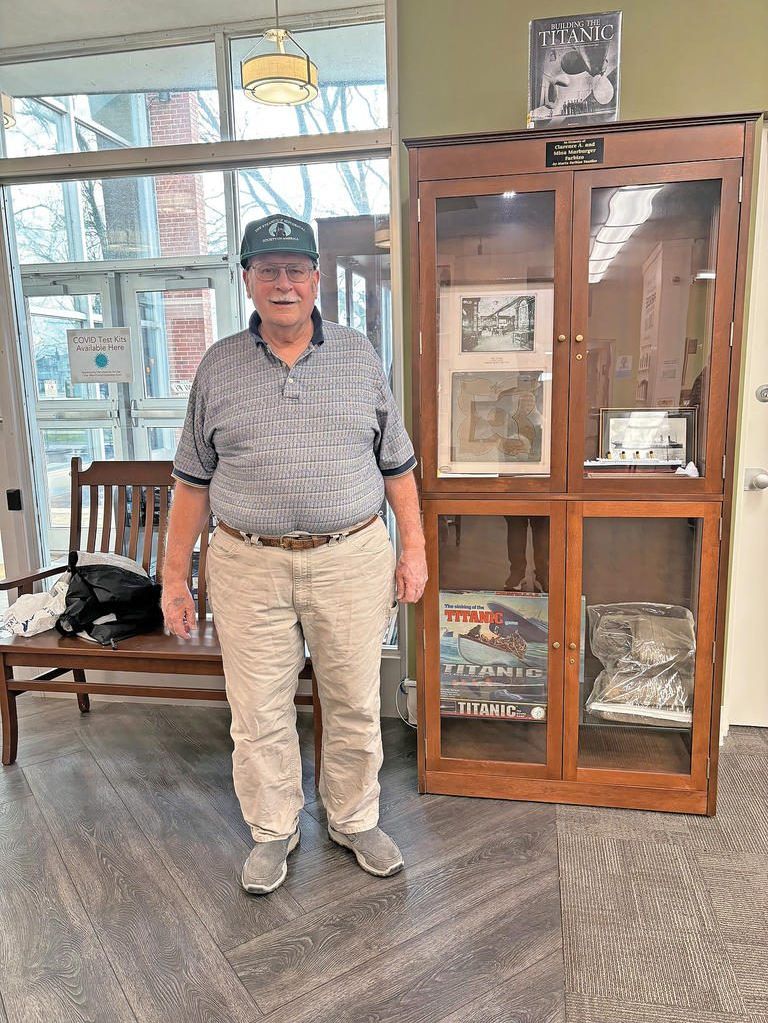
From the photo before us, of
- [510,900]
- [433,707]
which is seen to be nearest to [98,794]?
[433,707]

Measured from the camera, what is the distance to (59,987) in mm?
1562

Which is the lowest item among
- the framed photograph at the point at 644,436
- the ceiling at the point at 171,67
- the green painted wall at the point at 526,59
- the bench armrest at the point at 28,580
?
the bench armrest at the point at 28,580

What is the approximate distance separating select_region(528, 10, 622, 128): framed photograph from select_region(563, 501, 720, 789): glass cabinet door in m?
1.13

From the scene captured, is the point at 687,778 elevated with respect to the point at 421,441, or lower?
lower

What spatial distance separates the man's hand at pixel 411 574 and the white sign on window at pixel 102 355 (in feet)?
5.25

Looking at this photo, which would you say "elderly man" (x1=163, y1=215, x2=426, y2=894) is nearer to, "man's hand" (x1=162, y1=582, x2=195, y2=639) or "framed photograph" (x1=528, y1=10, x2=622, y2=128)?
"man's hand" (x1=162, y1=582, x2=195, y2=639)

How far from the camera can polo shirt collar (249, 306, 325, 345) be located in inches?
70.4

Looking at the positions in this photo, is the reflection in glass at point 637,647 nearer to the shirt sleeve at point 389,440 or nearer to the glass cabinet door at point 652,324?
the glass cabinet door at point 652,324

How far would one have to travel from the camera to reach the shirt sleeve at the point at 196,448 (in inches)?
71.7

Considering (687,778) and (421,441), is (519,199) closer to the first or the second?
(421,441)

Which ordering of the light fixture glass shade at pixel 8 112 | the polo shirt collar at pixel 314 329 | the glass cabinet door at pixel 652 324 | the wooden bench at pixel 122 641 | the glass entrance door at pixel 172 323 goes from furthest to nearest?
the glass entrance door at pixel 172 323 < the light fixture glass shade at pixel 8 112 < the wooden bench at pixel 122 641 < the glass cabinet door at pixel 652 324 < the polo shirt collar at pixel 314 329

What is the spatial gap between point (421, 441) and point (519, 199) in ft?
2.50

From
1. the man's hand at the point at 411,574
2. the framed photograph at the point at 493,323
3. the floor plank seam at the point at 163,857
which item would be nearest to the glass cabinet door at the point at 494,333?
the framed photograph at the point at 493,323

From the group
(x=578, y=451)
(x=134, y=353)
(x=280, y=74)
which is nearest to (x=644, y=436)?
(x=578, y=451)
